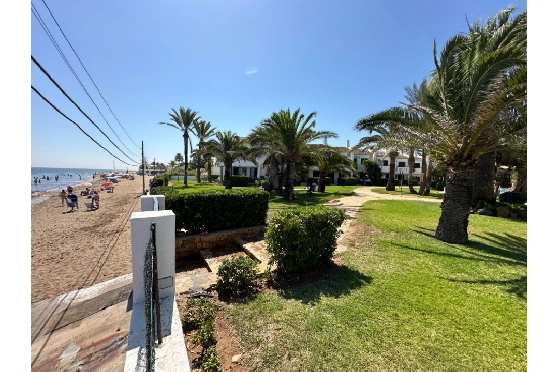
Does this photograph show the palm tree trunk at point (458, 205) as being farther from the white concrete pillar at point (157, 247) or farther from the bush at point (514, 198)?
the bush at point (514, 198)

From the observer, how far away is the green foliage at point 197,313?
3457 mm

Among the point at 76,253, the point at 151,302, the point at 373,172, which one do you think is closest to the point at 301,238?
the point at 151,302

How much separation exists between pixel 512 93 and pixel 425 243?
14.3 feet

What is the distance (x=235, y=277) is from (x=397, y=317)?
2.80 meters

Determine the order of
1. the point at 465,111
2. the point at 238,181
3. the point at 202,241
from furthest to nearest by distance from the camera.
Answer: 1. the point at 238,181
2. the point at 202,241
3. the point at 465,111

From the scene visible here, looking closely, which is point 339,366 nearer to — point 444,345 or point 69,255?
point 444,345

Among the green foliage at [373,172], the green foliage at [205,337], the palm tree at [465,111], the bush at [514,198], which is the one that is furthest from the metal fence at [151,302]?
the green foliage at [373,172]

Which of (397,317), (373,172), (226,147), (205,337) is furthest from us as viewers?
Result: (373,172)

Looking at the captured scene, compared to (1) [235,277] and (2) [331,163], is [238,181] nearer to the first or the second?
(2) [331,163]

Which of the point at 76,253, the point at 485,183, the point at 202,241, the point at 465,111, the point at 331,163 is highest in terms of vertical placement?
the point at 465,111

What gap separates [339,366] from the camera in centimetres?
260

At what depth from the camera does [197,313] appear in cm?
361

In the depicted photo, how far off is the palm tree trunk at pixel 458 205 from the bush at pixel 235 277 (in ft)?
21.4

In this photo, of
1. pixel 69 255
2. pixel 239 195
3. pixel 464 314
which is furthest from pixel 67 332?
pixel 464 314
